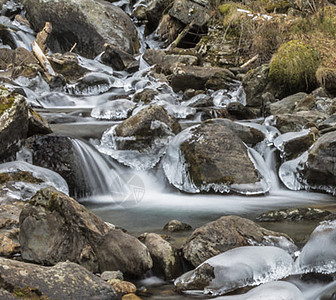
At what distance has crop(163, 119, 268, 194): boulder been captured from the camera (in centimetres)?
597

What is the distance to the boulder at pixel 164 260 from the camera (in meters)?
3.20

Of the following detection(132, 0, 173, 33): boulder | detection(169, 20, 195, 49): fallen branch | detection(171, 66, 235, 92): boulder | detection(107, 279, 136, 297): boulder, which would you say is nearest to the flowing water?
detection(107, 279, 136, 297): boulder

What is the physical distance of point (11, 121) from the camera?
5.57 meters

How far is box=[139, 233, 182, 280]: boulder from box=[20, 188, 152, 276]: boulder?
0.27 ft

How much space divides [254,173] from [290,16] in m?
9.19

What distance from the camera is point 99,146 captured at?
6.99m

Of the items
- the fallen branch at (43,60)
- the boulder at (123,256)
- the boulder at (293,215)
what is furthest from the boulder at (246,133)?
the fallen branch at (43,60)

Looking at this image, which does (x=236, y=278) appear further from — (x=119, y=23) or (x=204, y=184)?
(x=119, y=23)

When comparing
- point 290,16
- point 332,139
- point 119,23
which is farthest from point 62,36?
point 332,139

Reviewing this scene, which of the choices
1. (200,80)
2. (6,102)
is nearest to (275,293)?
(6,102)

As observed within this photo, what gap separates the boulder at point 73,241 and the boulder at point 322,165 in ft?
11.7

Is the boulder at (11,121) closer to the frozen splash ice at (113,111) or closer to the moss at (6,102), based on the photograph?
the moss at (6,102)

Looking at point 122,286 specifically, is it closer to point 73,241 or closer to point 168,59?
point 73,241

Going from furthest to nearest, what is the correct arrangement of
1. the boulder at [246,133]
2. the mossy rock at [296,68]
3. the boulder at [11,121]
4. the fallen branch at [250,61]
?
the fallen branch at [250,61] < the mossy rock at [296,68] < the boulder at [246,133] < the boulder at [11,121]
